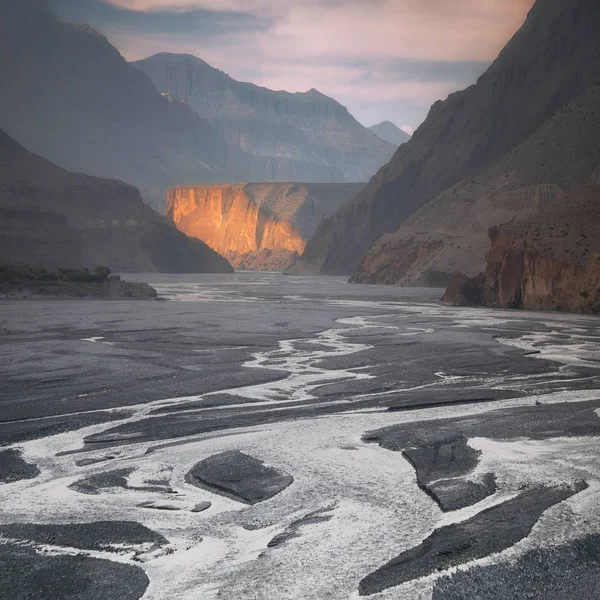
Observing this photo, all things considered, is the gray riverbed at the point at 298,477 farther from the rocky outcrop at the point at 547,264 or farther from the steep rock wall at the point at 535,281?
the rocky outcrop at the point at 547,264

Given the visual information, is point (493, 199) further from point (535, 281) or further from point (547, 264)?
point (547, 264)

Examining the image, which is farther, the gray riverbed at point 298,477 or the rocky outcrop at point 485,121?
the rocky outcrop at point 485,121

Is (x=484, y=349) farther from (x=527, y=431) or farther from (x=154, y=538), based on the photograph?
(x=154, y=538)

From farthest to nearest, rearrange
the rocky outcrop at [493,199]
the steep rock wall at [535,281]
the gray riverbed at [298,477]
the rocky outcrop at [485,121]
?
the rocky outcrop at [485,121] → the rocky outcrop at [493,199] → the steep rock wall at [535,281] → the gray riverbed at [298,477]

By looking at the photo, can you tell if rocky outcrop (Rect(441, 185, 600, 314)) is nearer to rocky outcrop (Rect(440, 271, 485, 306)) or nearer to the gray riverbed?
rocky outcrop (Rect(440, 271, 485, 306))

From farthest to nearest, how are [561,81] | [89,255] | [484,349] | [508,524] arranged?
1. [89,255]
2. [561,81]
3. [484,349]
4. [508,524]

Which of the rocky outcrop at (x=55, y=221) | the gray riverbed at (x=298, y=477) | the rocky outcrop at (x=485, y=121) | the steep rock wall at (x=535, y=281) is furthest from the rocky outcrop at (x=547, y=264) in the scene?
the rocky outcrop at (x=55, y=221)

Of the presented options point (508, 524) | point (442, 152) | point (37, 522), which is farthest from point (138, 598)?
point (442, 152)

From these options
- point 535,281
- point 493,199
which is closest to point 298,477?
point 535,281
